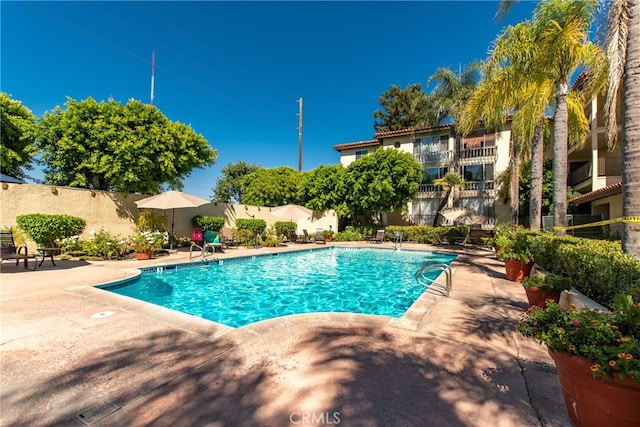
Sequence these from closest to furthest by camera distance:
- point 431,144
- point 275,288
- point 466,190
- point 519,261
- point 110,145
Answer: point 519,261 < point 275,288 < point 110,145 < point 466,190 < point 431,144

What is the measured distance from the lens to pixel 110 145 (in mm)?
11992

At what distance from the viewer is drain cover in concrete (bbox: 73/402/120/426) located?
7.16 feet

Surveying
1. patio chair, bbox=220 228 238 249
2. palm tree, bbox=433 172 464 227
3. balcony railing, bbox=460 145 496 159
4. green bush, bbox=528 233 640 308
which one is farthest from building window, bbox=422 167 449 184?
green bush, bbox=528 233 640 308

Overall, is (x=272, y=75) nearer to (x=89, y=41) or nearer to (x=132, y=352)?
(x=89, y=41)

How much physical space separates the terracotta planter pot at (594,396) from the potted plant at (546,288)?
2.78 m

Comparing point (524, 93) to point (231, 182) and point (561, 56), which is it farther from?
point (231, 182)

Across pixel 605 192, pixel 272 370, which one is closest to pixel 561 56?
pixel 605 192

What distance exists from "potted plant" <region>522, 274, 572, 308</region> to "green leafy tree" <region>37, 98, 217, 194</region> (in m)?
13.8

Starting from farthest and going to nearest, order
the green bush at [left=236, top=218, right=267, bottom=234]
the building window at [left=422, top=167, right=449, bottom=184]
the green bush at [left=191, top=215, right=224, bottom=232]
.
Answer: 1. the building window at [left=422, top=167, right=449, bottom=184]
2. the green bush at [left=236, top=218, right=267, bottom=234]
3. the green bush at [left=191, top=215, right=224, bottom=232]

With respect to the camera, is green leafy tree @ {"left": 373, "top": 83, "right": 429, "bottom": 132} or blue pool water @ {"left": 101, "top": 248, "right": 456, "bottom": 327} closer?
blue pool water @ {"left": 101, "top": 248, "right": 456, "bottom": 327}

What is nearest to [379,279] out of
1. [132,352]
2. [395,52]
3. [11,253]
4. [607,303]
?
[607,303]

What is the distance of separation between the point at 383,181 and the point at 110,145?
15.5 m

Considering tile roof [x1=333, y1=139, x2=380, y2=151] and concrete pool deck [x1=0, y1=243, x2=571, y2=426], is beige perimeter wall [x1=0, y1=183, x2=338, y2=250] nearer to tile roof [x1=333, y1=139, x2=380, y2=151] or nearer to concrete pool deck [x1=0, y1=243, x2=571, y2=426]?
concrete pool deck [x1=0, y1=243, x2=571, y2=426]

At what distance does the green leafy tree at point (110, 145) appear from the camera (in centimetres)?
1186
